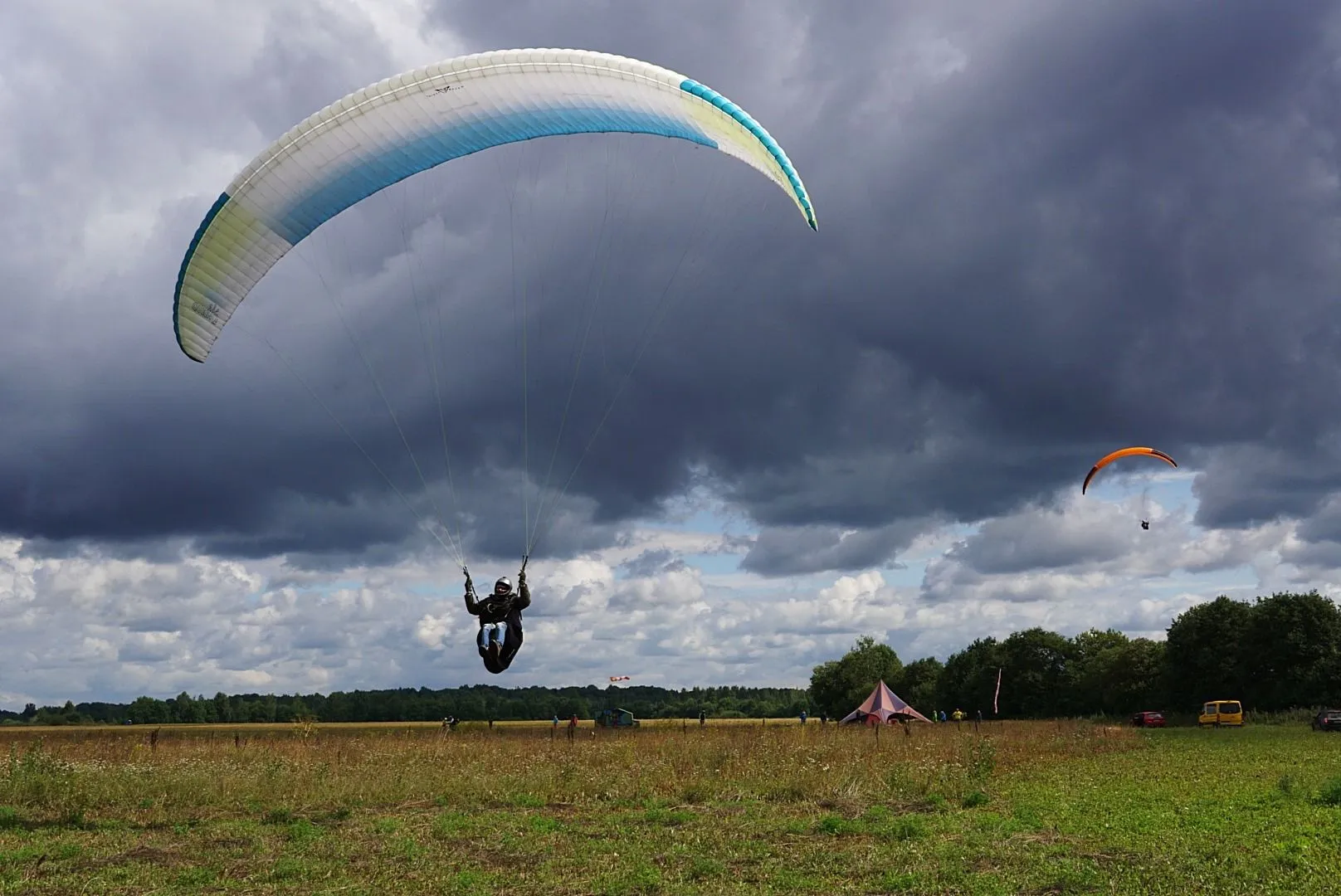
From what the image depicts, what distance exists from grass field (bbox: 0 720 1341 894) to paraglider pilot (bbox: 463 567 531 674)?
237 centimetres

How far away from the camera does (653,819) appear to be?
13.8 metres

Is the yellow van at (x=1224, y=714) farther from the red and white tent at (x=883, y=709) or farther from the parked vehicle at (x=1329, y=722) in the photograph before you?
the red and white tent at (x=883, y=709)

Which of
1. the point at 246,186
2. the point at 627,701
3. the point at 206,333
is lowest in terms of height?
the point at 627,701

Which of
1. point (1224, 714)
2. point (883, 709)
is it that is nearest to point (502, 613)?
point (883, 709)

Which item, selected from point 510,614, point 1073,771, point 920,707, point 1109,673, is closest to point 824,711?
point 920,707

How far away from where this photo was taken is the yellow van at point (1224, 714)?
45.3 metres

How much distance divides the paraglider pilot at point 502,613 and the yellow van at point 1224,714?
41.7 m

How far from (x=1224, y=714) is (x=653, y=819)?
41443 mm

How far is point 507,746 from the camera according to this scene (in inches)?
850

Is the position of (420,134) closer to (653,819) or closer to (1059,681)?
(653,819)

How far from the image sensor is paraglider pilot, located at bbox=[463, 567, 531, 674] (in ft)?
48.1

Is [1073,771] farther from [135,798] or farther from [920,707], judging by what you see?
[920,707]

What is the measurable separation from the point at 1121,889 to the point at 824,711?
87552 mm

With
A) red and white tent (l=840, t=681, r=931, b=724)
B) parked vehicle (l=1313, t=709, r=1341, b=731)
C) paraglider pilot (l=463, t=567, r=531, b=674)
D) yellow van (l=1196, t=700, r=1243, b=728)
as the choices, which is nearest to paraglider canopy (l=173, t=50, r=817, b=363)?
paraglider pilot (l=463, t=567, r=531, b=674)
